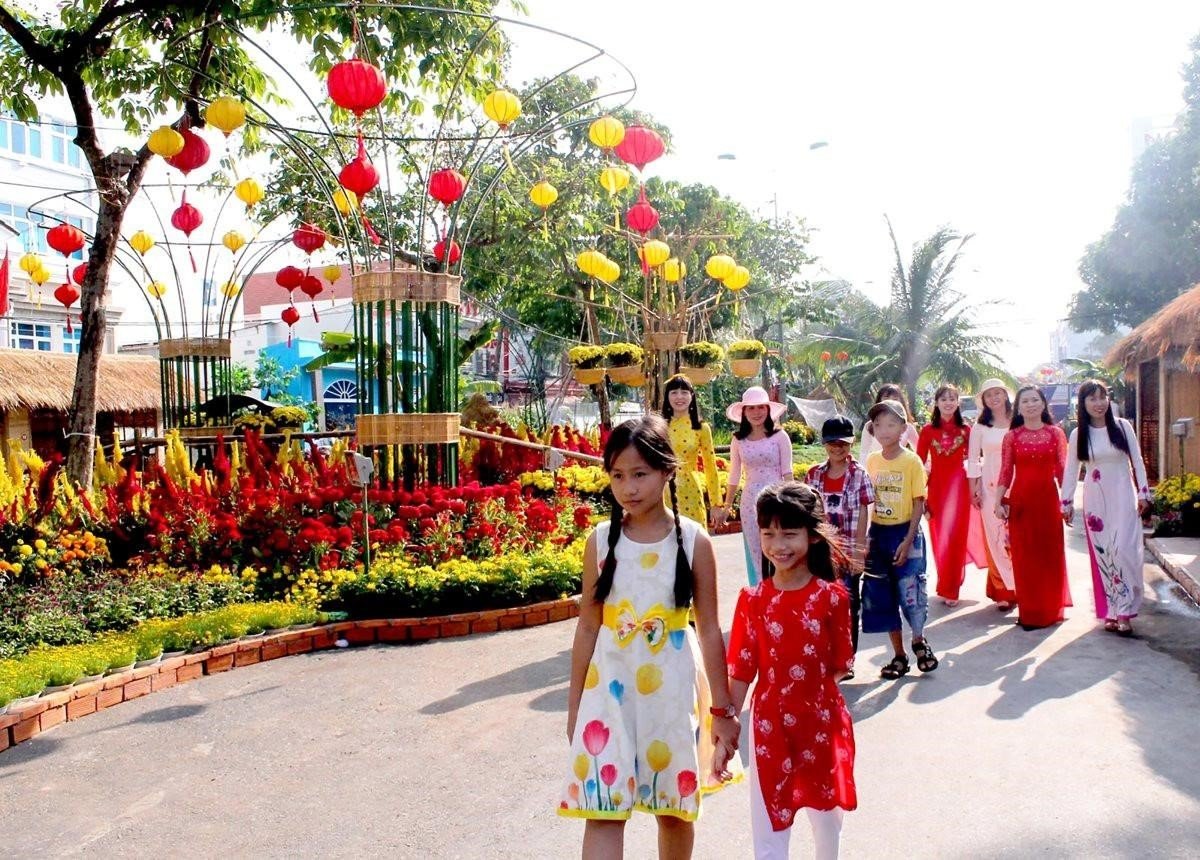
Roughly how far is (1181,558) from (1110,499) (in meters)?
3.13

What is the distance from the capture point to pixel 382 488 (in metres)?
9.37

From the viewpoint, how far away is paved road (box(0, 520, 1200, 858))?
147 inches

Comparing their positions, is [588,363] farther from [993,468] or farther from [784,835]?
[784,835]

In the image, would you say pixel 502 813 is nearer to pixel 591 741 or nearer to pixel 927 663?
pixel 591 741

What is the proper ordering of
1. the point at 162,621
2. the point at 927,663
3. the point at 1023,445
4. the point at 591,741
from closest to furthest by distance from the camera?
the point at 591,741, the point at 927,663, the point at 162,621, the point at 1023,445

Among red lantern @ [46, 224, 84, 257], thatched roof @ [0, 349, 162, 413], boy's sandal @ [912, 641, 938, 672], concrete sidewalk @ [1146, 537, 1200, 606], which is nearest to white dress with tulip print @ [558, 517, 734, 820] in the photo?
boy's sandal @ [912, 641, 938, 672]

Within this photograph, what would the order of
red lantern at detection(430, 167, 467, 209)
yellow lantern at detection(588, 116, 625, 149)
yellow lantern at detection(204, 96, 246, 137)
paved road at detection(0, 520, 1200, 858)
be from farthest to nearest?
red lantern at detection(430, 167, 467, 209), yellow lantern at detection(588, 116, 625, 149), yellow lantern at detection(204, 96, 246, 137), paved road at detection(0, 520, 1200, 858)

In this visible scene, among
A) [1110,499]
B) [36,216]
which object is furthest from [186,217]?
[36,216]

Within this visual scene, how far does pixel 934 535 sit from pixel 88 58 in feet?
28.3

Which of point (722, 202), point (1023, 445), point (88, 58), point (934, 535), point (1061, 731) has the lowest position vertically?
point (1061, 731)

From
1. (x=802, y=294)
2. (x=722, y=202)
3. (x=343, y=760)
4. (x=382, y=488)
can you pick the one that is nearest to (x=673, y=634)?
(x=343, y=760)

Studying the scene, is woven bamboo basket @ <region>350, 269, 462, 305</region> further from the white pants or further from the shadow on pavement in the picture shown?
the white pants

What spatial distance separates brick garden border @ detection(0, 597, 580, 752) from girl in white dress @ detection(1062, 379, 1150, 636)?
12.2 ft

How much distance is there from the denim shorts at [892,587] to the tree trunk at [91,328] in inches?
283
